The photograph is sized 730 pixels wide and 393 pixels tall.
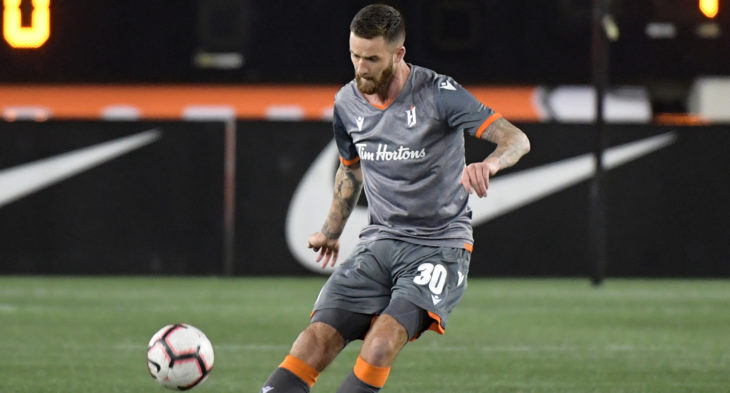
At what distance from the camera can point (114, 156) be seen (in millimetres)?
15531

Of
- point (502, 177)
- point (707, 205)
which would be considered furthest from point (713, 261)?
point (502, 177)

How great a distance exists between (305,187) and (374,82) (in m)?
9.95

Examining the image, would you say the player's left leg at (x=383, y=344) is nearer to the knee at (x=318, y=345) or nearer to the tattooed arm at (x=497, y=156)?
the knee at (x=318, y=345)

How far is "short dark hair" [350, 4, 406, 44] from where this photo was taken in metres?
5.46

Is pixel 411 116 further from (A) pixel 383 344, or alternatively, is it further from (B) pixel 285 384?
(B) pixel 285 384

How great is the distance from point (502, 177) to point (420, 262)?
33.1 ft

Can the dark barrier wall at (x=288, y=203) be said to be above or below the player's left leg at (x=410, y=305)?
below

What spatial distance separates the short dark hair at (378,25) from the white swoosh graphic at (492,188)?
962 cm

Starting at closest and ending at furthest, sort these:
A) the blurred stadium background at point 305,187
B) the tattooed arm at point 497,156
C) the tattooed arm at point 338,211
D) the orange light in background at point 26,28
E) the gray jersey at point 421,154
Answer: the tattooed arm at point 497,156 < the gray jersey at point 421,154 < the tattooed arm at point 338,211 < the blurred stadium background at point 305,187 < the orange light in background at point 26,28

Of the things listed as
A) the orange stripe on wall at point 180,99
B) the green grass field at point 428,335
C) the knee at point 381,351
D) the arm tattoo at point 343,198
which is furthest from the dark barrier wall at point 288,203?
the knee at point 381,351

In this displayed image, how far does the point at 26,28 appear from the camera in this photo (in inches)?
704

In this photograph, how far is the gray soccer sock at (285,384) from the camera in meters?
5.43

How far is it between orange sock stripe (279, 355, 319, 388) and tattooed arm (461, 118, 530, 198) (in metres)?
0.99

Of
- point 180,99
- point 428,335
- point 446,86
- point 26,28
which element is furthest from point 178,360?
point 180,99
